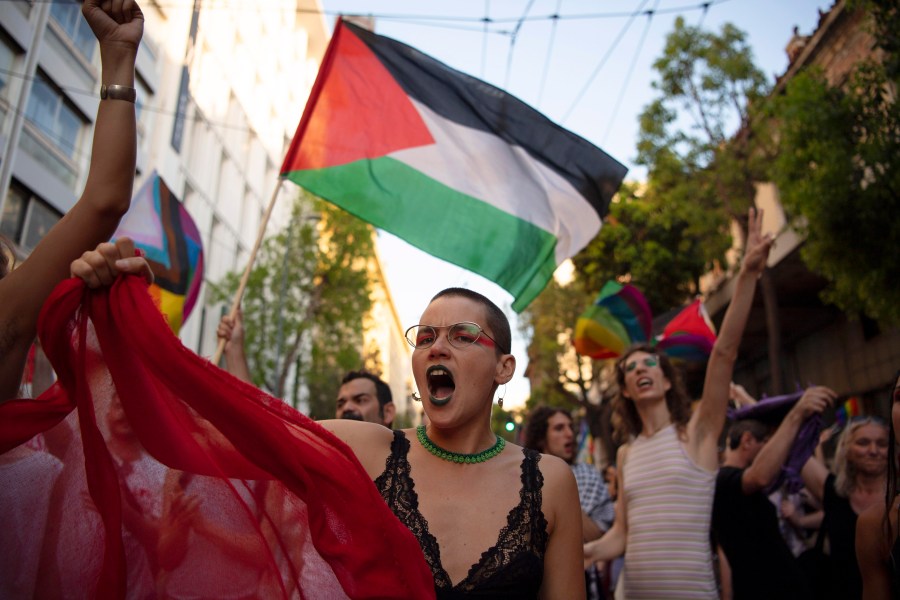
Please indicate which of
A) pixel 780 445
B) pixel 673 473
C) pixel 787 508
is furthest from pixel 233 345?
pixel 787 508

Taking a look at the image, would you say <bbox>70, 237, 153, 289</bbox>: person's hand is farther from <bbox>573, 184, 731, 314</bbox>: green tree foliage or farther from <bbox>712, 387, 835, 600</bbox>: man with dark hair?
<bbox>573, 184, 731, 314</bbox>: green tree foliage

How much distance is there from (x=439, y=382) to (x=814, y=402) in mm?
2571

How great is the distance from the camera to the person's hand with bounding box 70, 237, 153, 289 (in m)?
1.91

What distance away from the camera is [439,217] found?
17.5 ft

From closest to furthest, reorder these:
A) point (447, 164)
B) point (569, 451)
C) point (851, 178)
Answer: point (447, 164) → point (569, 451) → point (851, 178)

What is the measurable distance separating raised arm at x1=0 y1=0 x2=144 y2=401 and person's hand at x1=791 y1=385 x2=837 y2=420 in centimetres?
357

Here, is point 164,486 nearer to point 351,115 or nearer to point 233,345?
point 233,345

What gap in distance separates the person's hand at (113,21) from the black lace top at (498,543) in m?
1.47

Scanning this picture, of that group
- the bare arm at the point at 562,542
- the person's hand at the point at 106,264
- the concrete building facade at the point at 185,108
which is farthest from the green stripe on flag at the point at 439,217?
the concrete building facade at the point at 185,108

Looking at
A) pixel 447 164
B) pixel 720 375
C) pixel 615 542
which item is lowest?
pixel 615 542

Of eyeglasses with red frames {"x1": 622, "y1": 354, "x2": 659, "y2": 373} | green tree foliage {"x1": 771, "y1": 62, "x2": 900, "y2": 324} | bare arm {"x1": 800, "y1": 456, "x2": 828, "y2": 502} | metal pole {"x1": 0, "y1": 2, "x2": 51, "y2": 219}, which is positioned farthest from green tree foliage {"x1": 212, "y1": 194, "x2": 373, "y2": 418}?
eyeglasses with red frames {"x1": 622, "y1": 354, "x2": 659, "y2": 373}

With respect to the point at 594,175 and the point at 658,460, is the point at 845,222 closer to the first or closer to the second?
the point at 594,175

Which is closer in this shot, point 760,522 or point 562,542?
point 562,542

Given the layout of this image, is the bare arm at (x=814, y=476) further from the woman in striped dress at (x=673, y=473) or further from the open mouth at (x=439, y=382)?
the open mouth at (x=439, y=382)
